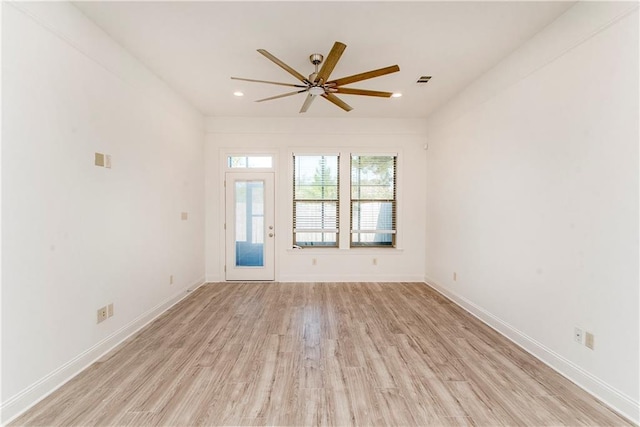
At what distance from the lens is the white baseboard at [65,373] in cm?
172

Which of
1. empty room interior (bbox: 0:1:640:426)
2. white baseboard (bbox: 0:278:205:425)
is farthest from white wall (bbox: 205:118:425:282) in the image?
white baseboard (bbox: 0:278:205:425)

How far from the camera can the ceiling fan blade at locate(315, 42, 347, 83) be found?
200cm

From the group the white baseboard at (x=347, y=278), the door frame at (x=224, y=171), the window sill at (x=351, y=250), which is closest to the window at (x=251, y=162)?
the door frame at (x=224, y=171)

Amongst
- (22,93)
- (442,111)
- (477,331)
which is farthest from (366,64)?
(477,331)

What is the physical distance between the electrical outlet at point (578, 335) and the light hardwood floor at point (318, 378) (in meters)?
0.34

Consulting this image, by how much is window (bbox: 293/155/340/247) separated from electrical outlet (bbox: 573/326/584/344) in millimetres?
3441

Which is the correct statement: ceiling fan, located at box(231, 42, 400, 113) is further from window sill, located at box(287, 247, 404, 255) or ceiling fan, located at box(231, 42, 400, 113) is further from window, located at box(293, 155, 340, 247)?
window sill, located at box(287, 247, 404, 255)

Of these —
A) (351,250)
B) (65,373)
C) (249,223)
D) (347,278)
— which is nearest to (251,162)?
(249,223)

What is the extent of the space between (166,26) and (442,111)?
3.85 m

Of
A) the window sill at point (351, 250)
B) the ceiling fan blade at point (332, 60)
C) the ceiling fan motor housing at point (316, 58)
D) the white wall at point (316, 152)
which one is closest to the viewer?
the ceiling fan blade at point (332, 60)

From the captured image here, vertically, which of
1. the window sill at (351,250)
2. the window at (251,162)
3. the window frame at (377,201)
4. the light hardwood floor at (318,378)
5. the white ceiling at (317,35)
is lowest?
the light hardwood floor at (318,378)

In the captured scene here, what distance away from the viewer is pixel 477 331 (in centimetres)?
297

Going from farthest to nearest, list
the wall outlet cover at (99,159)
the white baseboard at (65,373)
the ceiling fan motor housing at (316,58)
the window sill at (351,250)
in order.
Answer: the window sill at (351,250) → the ceiling fan motor housing at (316,58) → the wall outlet cover at (99,159) → the white baseboard at (65,373)

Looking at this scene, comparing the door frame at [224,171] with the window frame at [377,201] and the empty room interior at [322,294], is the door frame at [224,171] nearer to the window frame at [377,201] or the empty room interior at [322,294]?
the empty room interior at [322,294]
